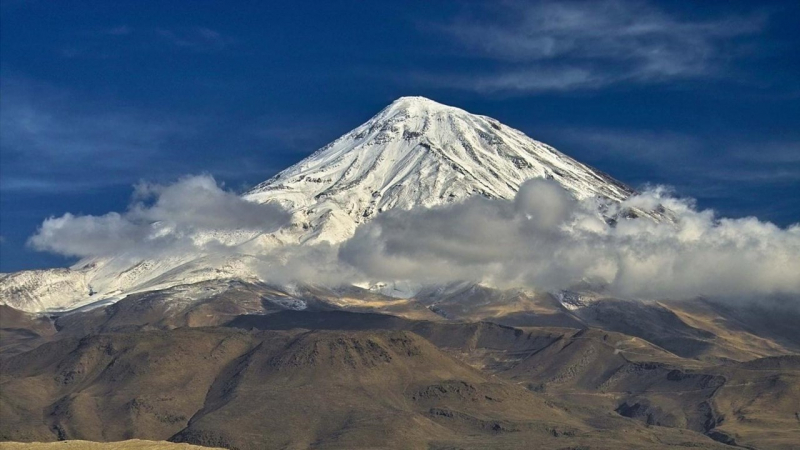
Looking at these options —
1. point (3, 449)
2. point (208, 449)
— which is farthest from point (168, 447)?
point (3, 449)

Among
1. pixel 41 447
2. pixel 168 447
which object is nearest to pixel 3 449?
pixel 41 447

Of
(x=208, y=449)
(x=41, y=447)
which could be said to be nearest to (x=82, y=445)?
(x=41, y=447)

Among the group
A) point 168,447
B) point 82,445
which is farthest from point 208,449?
point 82,445

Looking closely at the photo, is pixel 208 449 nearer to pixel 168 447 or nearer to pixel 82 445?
pixel 168 447

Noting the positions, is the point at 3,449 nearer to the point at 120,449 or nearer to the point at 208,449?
the point at 120,449

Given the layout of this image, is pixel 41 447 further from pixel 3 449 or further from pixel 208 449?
pixel 208 449
